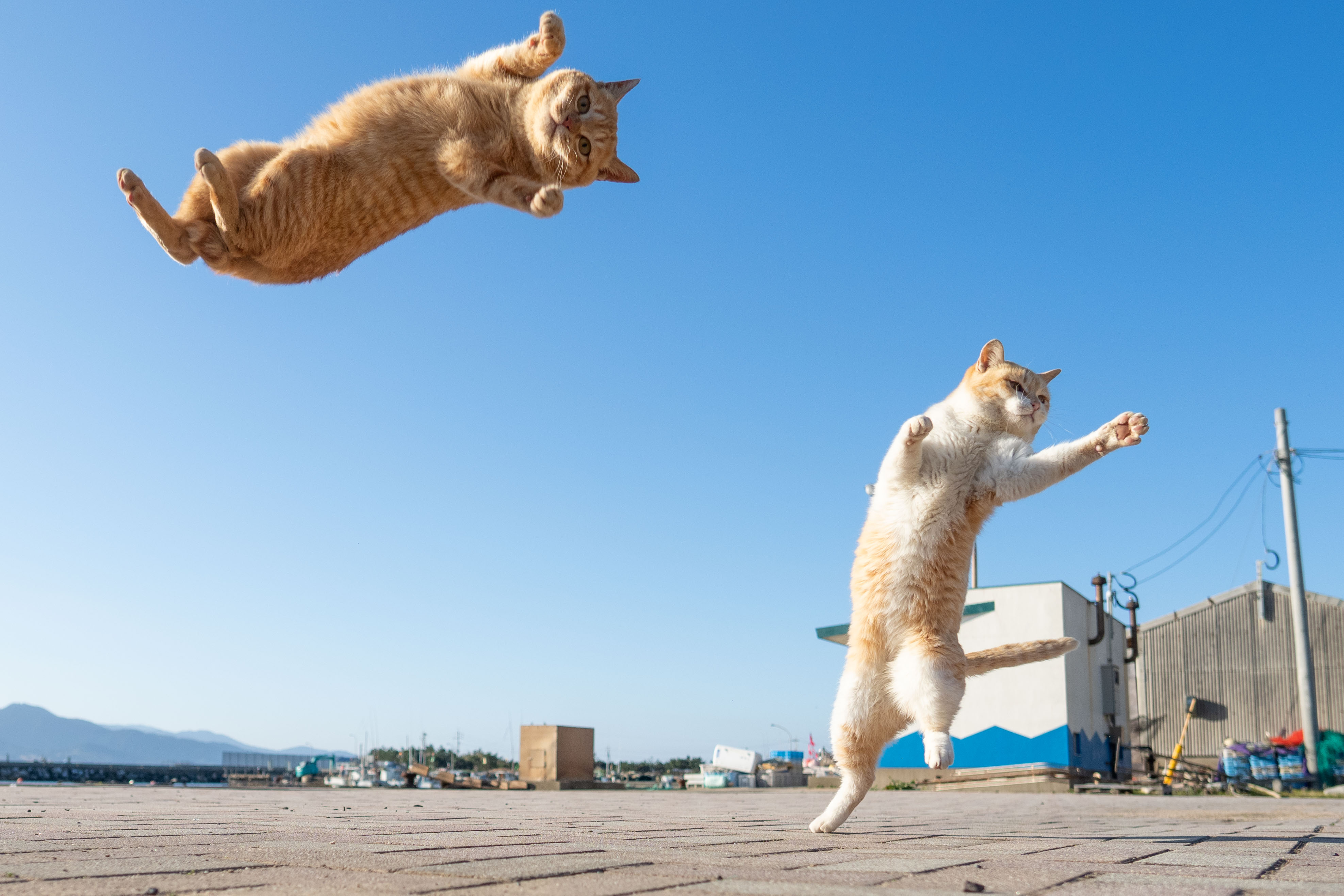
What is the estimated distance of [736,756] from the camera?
87.1 feet

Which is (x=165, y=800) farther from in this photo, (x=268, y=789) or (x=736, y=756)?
Result: (x=736, y=756)

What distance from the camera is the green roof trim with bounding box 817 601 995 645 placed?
15102 mm

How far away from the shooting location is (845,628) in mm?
15695

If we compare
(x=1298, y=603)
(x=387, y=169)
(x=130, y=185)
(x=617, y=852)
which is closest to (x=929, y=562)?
(x=617, y=852)

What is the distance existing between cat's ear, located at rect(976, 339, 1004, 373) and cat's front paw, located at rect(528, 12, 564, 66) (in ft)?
9.17

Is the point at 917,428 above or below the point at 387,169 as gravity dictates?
below

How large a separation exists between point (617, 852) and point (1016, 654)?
250 cm

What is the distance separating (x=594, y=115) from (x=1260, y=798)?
43.9 ft

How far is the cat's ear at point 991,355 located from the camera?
189 inches

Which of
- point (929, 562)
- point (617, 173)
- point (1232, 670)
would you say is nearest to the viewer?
point (617, 173)

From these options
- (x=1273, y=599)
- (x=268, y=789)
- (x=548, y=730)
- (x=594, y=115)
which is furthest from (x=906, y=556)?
(x=1273, y=599)

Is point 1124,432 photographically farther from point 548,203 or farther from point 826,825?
point 548,203

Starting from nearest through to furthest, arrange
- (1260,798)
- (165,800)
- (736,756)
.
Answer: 1. (165,800)
2. (1260,798)
3. (736,756)

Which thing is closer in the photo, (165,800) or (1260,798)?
(165,800)
